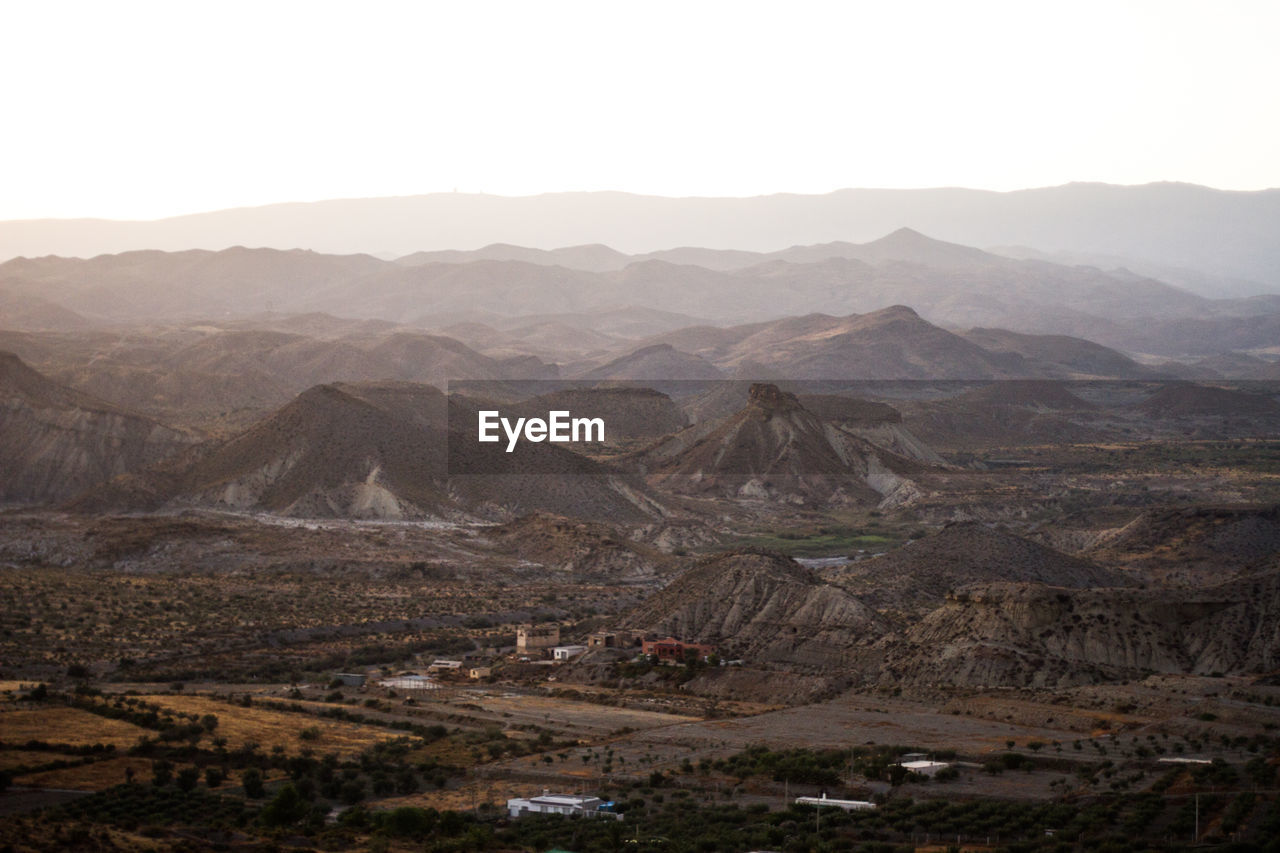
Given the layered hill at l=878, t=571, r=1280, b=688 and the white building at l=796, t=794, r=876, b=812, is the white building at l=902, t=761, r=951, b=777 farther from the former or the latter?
the layered hill at l=878, t=571, r=1280, b=688

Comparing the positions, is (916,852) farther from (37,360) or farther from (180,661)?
(37,360)

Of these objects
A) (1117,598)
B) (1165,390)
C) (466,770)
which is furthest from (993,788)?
(1165,390)

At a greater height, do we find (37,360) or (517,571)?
(37,360)

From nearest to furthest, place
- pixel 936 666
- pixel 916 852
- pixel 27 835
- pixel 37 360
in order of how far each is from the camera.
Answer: pixel 27 835 < pixel 916 852 < pixel 936 666 < pixel 37 360

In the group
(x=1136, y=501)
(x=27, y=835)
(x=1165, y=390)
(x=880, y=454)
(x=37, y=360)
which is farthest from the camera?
(x=1165, y=390)

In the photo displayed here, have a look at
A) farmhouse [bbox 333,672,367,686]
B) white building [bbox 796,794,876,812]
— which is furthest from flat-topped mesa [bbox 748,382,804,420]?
white building [bbox 796,794,876,812]

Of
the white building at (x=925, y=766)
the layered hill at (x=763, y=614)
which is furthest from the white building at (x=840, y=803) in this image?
the layered hill at (x=763, y=614)
